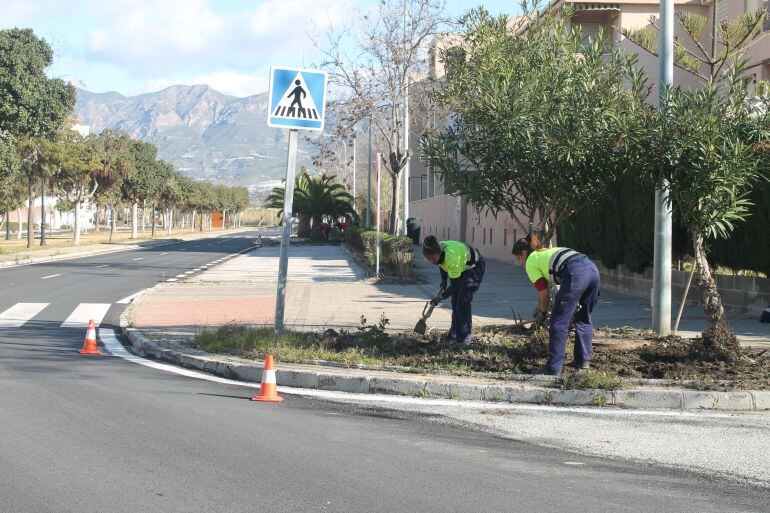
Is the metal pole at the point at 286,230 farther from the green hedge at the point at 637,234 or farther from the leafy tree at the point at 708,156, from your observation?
the green hedge at the point at 637,234

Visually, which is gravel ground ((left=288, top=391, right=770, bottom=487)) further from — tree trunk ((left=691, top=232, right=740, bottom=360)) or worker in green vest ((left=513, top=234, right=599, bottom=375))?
tree trunk ((left=691, top=232, right=740, bottom=360))

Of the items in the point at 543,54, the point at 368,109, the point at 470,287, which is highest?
the point at 368,109

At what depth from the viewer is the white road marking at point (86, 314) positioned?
14.4 metres

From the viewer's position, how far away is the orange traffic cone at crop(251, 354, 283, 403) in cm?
813

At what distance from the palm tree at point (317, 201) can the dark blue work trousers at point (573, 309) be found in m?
49.1

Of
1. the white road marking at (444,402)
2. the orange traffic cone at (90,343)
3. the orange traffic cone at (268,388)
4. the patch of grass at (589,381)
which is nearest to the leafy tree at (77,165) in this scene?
the orange traffic cone at (90,343)

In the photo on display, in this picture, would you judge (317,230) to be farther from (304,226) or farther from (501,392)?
(501,392)

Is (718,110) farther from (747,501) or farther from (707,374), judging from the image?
(747,501)

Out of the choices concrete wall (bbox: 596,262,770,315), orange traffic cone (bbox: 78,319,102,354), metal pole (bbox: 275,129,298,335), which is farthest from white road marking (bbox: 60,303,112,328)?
concrete wall (bbox: 596,262,770,315)

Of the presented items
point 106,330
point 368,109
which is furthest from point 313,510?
point 368,109

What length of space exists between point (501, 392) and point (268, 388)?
→ 7.07 feet

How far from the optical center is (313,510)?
483 cm

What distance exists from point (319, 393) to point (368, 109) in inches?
917

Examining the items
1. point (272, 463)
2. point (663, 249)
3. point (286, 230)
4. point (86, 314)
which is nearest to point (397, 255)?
point (86, 314)
